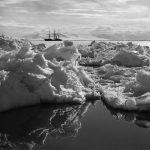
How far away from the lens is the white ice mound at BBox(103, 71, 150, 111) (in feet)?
30.6

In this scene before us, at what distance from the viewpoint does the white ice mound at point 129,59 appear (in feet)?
76.1

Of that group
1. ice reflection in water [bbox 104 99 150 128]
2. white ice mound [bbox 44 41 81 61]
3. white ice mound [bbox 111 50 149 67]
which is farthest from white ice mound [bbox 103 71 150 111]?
white ice mound [bbox 111 50 149 67]

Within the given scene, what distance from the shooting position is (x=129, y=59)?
23.5m

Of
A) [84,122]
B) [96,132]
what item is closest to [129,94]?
[84,122]

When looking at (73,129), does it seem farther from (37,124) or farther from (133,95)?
(133,95)

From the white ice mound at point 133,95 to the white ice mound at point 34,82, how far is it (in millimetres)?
912

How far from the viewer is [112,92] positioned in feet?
36.8

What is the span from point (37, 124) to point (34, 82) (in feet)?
6.34

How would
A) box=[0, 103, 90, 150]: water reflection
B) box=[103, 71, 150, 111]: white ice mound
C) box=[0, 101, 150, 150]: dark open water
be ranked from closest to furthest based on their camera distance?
box=[0, 101, 150, 150]: dark open water → box=[0, 103, 90, 150]: water reflection → box=[103, 71, 150, 111]: white ice mound

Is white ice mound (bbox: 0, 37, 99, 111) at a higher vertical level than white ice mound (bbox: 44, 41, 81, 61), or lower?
lower

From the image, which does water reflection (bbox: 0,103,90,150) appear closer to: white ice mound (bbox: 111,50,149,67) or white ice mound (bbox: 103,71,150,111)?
white ice mound (bbox: 103,71,150,111)

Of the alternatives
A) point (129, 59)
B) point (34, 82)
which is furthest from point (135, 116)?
point (129, 59)

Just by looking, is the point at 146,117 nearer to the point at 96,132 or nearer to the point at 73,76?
the point at 96,132

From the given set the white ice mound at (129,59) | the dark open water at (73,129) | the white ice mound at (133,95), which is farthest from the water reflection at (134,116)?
the white ice mound at (129,59)
